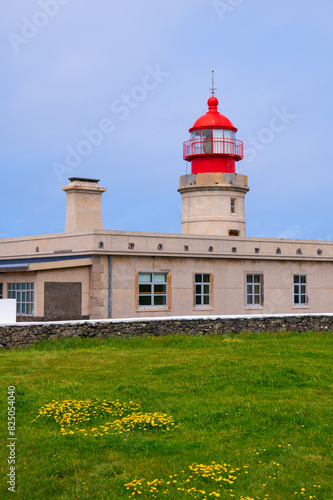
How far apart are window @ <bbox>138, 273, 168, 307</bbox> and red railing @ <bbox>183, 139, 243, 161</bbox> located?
7.65m

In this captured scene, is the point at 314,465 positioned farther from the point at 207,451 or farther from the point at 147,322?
the point at 147,322

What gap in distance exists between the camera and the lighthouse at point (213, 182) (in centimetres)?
2822

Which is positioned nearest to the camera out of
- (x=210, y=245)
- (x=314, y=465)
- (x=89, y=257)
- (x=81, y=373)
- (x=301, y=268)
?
(x=314, y=465)

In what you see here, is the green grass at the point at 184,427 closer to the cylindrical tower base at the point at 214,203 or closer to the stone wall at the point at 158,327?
the stone wall at the point at 158,327

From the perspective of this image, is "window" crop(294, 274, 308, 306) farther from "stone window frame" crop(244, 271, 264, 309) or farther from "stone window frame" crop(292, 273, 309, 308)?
"stone window frame" crop(244, 271, 264, 309)

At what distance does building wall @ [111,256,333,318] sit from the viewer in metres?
22.6

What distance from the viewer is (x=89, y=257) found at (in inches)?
872

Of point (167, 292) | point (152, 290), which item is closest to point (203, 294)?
point (167, 292)

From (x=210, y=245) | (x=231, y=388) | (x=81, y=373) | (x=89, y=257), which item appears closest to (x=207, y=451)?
(x=231, y=388)

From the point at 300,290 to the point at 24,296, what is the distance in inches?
439

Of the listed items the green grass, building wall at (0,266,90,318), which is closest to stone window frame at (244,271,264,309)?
building wall at (0,266,90,318)

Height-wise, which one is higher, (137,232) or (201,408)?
(137,232)

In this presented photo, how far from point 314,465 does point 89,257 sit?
1527cm

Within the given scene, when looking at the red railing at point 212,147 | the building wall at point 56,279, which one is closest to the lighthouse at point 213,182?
the red railing at point 212,147
